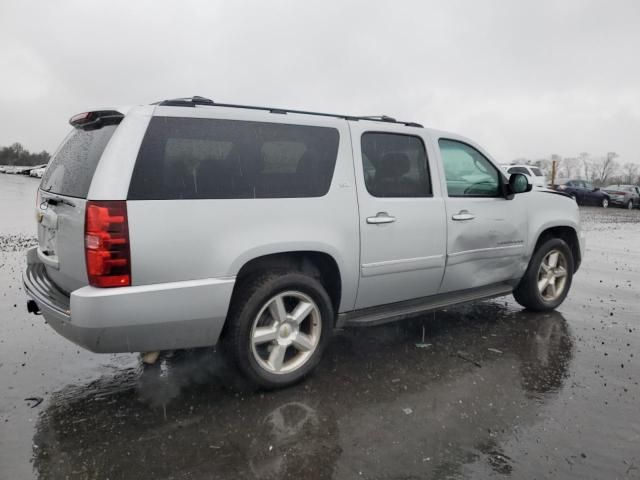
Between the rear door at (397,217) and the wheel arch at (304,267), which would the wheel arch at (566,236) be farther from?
the wheel arch at (304,267)

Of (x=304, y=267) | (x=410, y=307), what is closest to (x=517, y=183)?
(x=410, y=307)

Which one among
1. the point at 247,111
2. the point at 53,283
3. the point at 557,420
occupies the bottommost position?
the point at 557,420

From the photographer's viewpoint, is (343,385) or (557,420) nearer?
(557,420)

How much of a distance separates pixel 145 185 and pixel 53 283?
1.12 metres

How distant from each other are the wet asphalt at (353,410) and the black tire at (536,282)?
1.43ft

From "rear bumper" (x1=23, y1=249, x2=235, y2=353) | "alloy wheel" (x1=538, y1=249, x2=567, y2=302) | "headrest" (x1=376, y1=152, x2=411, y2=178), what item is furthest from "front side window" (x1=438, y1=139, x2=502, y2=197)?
"rear bumper" (x1=23, y1=249, x2=235, y2=353)

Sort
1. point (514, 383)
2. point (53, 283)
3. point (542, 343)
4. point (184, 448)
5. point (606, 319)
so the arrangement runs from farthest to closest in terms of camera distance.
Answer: point (606, 319), point (542, 343), point (514, 383), point (53, 283), point (184, 448)

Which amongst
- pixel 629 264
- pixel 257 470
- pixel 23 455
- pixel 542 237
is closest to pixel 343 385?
pixel 257 470

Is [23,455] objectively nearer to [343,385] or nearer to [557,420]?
[343,385]

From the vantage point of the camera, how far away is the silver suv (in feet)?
9.14

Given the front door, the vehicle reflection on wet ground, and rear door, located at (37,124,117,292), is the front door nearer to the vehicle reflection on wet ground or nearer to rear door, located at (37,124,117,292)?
the vehicle reflection on wet ground

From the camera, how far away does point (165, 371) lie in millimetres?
3709

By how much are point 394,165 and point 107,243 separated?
2.29 metres

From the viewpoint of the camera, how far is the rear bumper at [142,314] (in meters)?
2.72
